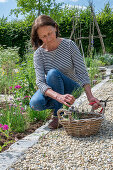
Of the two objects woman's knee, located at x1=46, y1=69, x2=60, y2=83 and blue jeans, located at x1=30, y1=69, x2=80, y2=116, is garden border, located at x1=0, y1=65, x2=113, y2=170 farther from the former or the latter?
woman's knee, located at x1=46, y1=69, x2=60, y2=83

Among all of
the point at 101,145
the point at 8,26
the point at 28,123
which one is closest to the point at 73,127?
the point at 101,145

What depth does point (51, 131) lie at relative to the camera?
2352 mm

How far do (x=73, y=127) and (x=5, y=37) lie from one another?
966 centimetres

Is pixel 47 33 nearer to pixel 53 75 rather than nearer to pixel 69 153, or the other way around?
pixel 53 75

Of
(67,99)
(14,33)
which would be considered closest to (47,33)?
(67,99)

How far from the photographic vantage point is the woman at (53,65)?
2.24 m

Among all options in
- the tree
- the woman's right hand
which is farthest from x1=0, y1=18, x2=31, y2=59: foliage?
the woman's right hand

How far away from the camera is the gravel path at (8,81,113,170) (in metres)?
1.62

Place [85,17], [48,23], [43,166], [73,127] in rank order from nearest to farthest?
[43,166] → [73,127] → [48,23] → [85,17]

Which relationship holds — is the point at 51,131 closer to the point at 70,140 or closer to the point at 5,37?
the point at 70,140

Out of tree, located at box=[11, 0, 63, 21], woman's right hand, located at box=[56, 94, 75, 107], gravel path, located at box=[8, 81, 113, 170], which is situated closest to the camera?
gravel path, located at box=[8, 81, 113, 170]

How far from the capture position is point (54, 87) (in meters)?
2.28

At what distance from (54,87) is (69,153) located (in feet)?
2.33

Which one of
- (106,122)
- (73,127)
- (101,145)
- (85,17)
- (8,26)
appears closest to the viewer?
(101,145)
